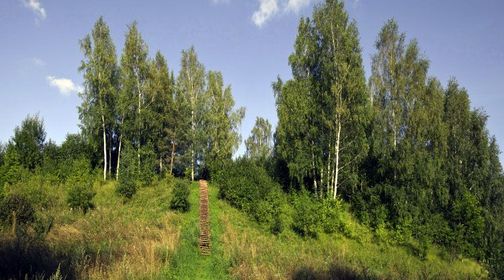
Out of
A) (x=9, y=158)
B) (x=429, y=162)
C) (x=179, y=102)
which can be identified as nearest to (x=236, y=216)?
(x=429, y=162)

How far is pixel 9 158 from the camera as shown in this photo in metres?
35.5

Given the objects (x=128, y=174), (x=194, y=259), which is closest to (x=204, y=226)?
(x=194, y=259)

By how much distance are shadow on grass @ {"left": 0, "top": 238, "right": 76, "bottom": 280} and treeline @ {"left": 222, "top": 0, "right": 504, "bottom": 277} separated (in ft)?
55.7

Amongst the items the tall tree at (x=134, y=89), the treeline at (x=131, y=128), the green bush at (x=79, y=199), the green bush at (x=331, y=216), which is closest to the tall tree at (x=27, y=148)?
the treeline at (x=131, y=128)

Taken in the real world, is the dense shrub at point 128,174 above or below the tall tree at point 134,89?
below

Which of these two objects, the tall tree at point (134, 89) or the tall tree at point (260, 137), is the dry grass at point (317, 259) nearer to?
the tall tree at point (134, 89)

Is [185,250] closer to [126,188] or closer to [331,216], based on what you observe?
[331,216]

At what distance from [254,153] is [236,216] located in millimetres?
41320

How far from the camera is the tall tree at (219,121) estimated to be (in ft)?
147

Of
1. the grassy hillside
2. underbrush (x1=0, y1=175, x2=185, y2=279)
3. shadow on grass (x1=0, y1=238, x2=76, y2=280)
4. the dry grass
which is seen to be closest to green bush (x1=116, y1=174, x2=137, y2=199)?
underbrush (x1=0, y1=175, x2=185, y2=279)

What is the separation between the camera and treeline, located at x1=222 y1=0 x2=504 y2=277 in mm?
28172

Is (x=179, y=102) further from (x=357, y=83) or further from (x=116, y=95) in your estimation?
(x=357, y=83)

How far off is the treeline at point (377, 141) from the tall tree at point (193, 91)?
12656mm

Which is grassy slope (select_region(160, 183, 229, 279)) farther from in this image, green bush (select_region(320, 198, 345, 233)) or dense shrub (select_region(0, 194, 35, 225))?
dense shrub (select_region(0, 194, 35, 225))
